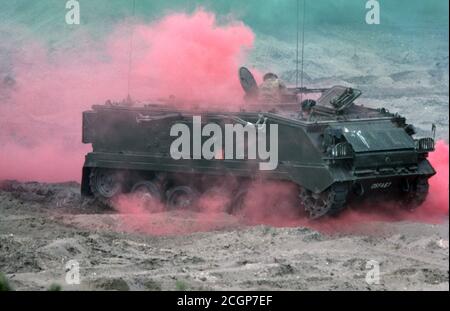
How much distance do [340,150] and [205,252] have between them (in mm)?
2658

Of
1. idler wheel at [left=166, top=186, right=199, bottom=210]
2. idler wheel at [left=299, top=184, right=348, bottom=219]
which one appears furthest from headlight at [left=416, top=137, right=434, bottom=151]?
idler wheel at [left=166, top=186, right=199, bottom=210]

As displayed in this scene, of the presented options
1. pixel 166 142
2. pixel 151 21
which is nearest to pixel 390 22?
pixel 151 21

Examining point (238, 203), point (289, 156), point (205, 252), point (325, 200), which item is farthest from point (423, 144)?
point (205, 252)

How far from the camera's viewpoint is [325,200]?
18812mm

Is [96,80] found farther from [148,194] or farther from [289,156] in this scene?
[289,156]

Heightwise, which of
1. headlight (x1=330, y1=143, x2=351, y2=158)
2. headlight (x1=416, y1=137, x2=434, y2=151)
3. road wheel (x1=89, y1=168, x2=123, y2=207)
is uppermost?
headlight (x1=416, y1=137, x2=434, y2=151)

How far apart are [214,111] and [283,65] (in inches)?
489

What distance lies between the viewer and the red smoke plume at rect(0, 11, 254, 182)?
23.3 metres

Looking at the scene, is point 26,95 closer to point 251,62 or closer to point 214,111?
point 251,62

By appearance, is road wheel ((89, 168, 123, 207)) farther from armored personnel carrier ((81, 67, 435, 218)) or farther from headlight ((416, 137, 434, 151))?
headlight ((416, 137, 434, 151))

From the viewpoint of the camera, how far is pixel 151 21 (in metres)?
28.0

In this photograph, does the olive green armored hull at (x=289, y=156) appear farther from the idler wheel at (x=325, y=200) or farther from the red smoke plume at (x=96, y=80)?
the red smoke plume at (x=96, y=80)

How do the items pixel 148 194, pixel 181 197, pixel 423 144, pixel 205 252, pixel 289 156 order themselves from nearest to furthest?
pixel 205 252 → pixel 289 156 → pixel 423 144 → pixel 181 197 → pixel 148 194

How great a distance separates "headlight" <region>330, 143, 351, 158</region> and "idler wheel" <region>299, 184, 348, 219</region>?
398mm
